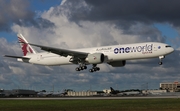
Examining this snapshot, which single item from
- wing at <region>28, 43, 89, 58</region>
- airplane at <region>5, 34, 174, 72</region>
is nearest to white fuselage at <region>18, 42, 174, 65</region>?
airplane at <region>5, 34, 174, 72</region>

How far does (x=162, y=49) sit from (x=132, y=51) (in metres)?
5.46

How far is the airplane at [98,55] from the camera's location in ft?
211

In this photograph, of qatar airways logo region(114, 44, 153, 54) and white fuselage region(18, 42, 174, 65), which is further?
qatar airways logo region(114, 44, 153, 54)

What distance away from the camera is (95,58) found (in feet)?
227

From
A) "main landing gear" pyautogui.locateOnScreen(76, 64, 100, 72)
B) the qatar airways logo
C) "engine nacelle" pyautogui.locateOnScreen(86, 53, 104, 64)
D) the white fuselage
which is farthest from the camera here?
"main landing gear" pyautogui.locateOnScreen(76, 64, 100, 72)

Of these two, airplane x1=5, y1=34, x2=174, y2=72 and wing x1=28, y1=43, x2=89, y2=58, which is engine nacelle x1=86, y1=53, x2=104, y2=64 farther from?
wing x1=28, y1=43, x2=89, y2=58

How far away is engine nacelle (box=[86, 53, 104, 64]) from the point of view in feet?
225

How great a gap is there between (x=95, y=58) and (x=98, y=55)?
2.84 feet

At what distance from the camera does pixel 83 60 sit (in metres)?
73.8
